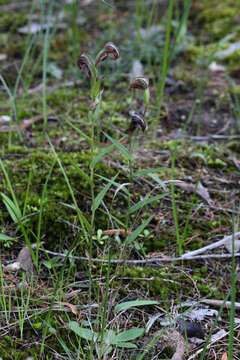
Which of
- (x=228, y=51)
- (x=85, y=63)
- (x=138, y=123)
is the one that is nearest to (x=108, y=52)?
(x=85, y=63)

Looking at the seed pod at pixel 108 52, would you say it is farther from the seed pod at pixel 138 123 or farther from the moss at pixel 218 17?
the moss at pixel 218 17

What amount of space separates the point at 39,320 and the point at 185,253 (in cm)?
72

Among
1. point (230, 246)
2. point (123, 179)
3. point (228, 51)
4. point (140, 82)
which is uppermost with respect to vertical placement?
point (140, 82)

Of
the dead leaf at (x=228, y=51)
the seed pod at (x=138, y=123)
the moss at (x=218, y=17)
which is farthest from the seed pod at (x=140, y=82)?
the moss at (x=218, y=17)

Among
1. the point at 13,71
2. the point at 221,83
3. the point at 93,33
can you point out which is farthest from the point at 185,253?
the point at 93,33

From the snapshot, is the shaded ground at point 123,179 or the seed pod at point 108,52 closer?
the seed pod at point 108,52

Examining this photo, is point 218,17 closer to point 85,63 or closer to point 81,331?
point 85,63

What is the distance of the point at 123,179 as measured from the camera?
203 cm

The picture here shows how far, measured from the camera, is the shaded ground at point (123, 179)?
1455mm

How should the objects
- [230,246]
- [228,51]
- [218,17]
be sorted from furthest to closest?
1. [218,17]
2. [228,51]
3. [230,246]

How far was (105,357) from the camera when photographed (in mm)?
1239

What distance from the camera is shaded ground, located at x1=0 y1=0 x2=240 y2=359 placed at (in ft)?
4.77

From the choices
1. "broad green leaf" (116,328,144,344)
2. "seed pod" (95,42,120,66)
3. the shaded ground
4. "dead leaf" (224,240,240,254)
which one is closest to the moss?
the shaded ground

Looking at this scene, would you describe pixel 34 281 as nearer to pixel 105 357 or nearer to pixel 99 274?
pixel 99 274
